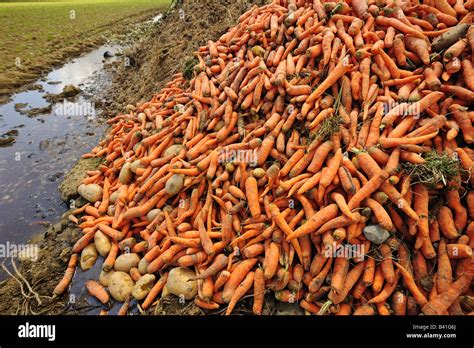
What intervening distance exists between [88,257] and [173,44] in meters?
6.88

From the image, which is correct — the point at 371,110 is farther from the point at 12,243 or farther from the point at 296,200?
the point at 12,243

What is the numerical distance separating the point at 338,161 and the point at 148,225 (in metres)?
2.68

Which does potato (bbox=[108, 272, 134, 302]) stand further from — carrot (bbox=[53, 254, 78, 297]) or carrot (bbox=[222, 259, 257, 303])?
carrot (bbox=[222, 259, 257, 303])

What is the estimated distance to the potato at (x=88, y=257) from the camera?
4.23m

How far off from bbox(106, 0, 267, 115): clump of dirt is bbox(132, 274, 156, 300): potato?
4913 mm

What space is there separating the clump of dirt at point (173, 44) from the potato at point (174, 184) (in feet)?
12.0

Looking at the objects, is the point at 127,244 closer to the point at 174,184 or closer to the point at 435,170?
the point at 174,184

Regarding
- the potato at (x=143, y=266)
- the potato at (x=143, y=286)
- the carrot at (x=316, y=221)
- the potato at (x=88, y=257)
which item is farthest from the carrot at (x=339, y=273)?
the potato at (x=88, y=257)

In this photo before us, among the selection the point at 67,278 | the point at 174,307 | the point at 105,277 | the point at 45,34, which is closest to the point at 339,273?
the point at 174,307

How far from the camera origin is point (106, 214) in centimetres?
491

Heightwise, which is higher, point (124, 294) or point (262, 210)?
point (262, 210)

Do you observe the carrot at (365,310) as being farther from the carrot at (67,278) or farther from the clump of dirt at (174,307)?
the carrot at (67,278)

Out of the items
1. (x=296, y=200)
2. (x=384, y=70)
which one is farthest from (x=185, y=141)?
→ (x=384, y=70)

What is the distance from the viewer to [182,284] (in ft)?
11.6
